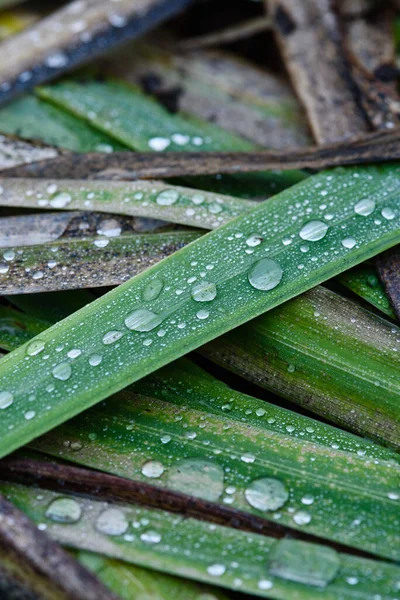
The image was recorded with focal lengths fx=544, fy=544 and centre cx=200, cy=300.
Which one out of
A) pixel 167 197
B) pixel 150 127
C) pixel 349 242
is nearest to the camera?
pixel 349 242

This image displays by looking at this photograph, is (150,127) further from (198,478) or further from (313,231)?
(198,478)

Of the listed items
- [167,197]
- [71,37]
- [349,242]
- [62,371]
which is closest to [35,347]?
[62,371]

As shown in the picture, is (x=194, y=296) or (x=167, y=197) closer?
(x=194, y=296)

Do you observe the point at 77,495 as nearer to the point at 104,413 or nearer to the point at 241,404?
the point at 104,413

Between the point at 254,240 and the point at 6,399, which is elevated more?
the point at 254,240

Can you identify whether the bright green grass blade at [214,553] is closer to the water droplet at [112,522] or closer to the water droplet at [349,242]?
the water droplet at [112,522]

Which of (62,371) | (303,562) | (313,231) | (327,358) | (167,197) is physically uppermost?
(167,197)

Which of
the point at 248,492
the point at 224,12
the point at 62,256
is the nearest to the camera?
the point at 248,492

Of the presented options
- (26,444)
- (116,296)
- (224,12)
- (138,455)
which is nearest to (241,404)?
(138,455)
